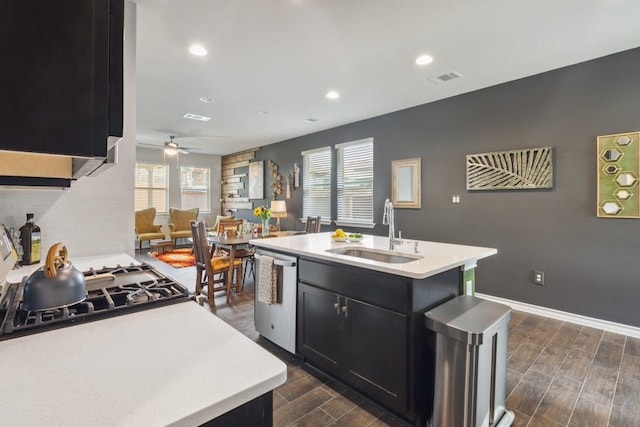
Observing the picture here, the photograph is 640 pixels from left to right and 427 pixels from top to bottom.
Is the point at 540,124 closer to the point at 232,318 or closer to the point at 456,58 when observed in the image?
the point at 456,58

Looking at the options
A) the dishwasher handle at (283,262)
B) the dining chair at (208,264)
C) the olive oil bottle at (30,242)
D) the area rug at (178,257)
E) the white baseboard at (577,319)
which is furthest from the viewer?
the area rug at (178,257)

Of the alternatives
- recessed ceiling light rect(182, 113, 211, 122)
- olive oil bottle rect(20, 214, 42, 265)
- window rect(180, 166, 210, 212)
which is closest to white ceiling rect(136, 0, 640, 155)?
recessed ceiling light rect(182, 113, 211, 122)

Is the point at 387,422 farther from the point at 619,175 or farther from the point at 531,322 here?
the point at 619,175

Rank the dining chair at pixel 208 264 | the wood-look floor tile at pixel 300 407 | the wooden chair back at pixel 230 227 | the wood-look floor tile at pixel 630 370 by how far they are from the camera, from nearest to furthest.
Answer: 1. the wood-look floor tile at pixel 300 407
2. the wood-look floor tile at pixel 630 370
3. the dining chair at pixel 208 264
4. the wooden chair back at pixel 230 227

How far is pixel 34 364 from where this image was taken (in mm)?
686

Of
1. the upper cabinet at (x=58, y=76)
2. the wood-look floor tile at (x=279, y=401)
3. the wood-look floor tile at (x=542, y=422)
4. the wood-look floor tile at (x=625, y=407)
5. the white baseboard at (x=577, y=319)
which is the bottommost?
the wood-look floor tile at (x=279, y=401)

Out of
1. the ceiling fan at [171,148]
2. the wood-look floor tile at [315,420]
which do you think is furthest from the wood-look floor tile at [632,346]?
the ceiling fan at [171,148]

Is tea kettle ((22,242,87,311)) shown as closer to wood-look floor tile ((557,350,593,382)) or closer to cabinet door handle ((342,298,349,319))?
cabinet door handle ((342,298,349,319))

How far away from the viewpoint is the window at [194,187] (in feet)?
28.4

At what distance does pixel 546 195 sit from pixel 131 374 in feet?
13.1

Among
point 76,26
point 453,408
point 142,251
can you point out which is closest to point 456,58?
point 453,408

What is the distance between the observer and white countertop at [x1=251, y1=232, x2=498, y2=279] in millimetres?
1719

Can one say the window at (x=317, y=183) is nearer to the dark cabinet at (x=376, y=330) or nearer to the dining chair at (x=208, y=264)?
the dining chair at (x=208, y=264)

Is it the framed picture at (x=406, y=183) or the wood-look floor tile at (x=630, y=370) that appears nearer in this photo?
the wood-look floor tile at (x=630, y=370)
